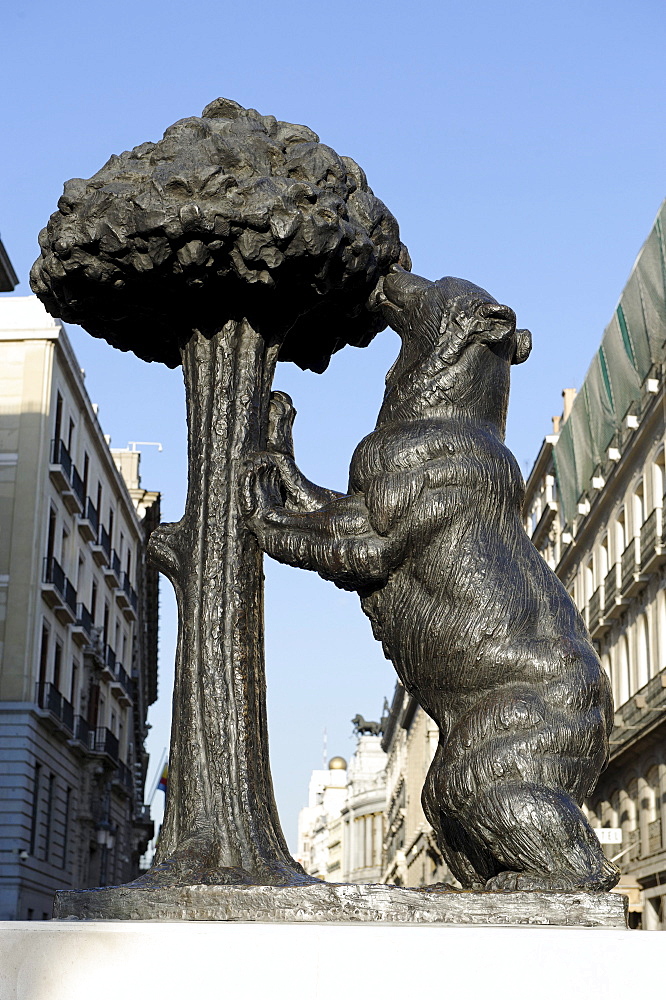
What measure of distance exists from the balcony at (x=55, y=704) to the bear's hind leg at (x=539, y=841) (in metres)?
25.0

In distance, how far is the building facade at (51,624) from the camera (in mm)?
26594

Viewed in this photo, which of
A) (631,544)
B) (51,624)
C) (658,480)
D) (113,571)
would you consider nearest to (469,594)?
(658,480)

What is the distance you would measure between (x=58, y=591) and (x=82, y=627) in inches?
129

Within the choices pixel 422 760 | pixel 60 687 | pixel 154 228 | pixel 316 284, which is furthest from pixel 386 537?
pixel 422 760

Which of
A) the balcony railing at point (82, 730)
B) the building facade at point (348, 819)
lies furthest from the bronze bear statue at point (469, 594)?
the building facade at point (348, 819)

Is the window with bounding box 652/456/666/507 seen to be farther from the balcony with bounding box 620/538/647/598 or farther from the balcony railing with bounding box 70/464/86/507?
the balcony railing with bounding box 70/464/86/507

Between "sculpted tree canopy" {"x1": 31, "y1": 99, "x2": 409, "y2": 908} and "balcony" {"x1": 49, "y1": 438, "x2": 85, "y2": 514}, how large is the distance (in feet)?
81.6

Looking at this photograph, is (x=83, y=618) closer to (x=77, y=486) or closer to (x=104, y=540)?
(x=77, y=486)

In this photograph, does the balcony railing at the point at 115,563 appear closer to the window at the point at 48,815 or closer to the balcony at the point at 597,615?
the window at the point at 48,815

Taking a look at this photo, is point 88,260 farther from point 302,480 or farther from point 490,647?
point 490,647

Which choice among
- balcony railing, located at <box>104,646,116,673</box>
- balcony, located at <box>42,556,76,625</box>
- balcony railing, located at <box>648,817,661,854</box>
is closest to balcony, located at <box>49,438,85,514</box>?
balcony, located at <box>42,556,76,625</box>

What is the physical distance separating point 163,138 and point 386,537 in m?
1.69

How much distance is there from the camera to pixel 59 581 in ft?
96.0

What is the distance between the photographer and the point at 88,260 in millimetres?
4203
